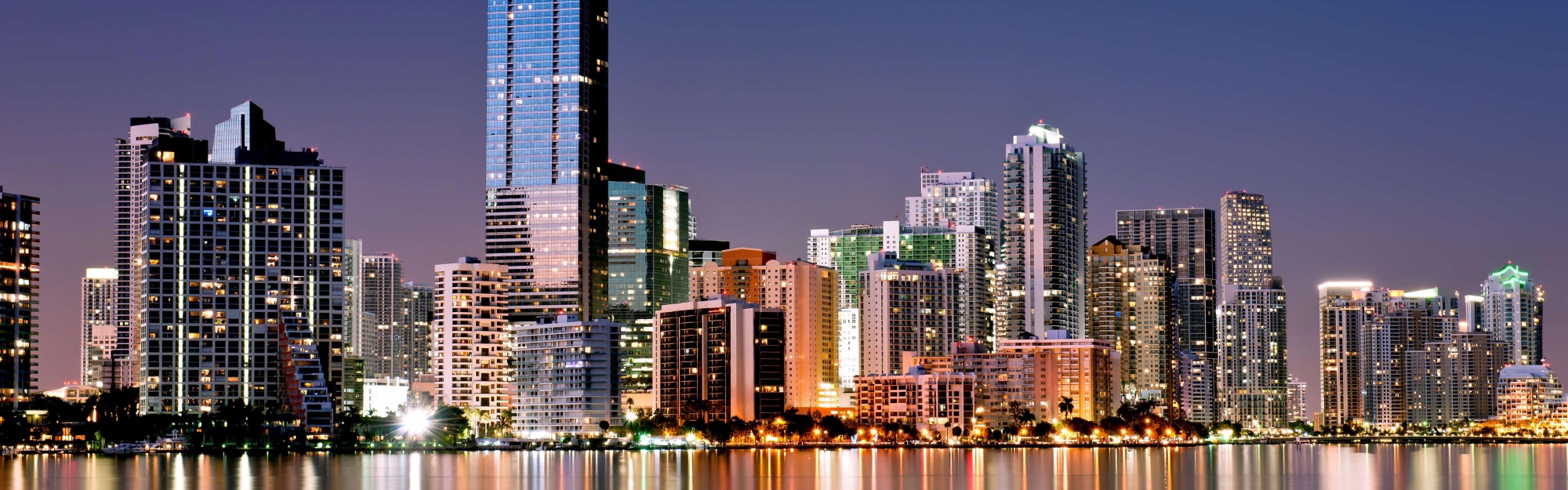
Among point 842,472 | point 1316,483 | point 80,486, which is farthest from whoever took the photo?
point 842,472

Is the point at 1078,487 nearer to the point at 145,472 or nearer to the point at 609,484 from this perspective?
the point at 609,484

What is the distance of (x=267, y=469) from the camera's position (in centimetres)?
17838

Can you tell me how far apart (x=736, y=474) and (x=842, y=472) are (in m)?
10.7

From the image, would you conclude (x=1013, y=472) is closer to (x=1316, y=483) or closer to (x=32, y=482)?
(x=1316, y=483)

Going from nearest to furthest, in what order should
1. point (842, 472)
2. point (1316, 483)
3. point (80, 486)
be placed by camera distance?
point (80, 486) < point (1316, 483) < point (842, 472)

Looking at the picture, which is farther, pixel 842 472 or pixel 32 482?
pixel 842 472

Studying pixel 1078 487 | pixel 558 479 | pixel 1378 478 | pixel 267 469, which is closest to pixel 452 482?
pixel 558 479

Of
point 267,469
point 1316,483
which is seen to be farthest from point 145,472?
point 1316,483

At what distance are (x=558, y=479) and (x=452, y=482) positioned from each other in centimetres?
1074

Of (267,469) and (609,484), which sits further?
(267,469)

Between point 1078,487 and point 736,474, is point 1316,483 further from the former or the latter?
point 736,474

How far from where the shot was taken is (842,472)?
179250 mm

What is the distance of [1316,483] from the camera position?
Result: 551 ft

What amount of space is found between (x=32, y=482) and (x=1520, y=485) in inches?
4950
